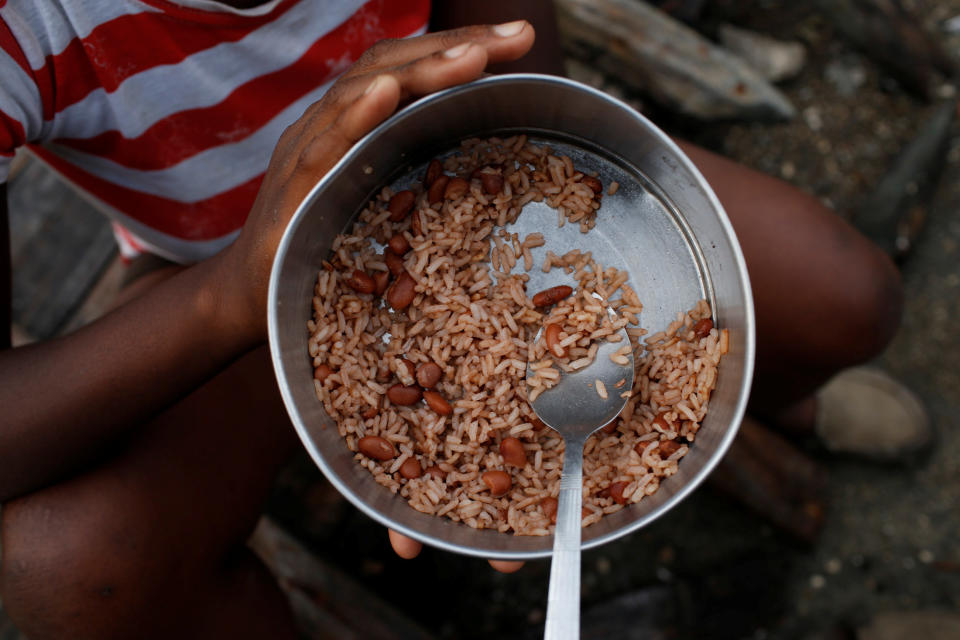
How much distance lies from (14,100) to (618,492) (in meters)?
1.19

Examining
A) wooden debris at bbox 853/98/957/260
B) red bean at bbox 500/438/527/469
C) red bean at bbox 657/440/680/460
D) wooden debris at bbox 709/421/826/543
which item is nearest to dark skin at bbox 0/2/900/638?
A: red bean at bbox 500/438/527/469

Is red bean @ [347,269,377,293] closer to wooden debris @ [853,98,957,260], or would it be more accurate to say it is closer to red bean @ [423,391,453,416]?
red bean @ [423,391,453,416]

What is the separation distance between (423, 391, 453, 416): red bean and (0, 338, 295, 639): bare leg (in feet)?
1.61

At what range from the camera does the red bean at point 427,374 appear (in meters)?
1.28

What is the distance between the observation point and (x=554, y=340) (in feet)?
4.16

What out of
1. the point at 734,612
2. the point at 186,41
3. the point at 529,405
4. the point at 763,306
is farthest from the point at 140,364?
the point at 734,612

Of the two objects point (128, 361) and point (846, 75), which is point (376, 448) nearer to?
point (128, 361)

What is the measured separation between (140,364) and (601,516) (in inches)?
34.0

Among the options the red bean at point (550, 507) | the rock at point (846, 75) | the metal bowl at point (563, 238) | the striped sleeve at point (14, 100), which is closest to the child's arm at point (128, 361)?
the metal bowl at point (563, 238)

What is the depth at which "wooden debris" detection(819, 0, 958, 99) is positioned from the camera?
2.57m

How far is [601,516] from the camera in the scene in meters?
1.25

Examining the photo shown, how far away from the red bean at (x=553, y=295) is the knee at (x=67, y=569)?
0.92 metres

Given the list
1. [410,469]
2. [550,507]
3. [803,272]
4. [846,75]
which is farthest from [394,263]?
[846,75]

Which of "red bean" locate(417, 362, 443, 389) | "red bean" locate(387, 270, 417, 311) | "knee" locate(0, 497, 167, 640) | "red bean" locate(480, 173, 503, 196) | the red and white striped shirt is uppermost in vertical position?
the red and white striped shirt
